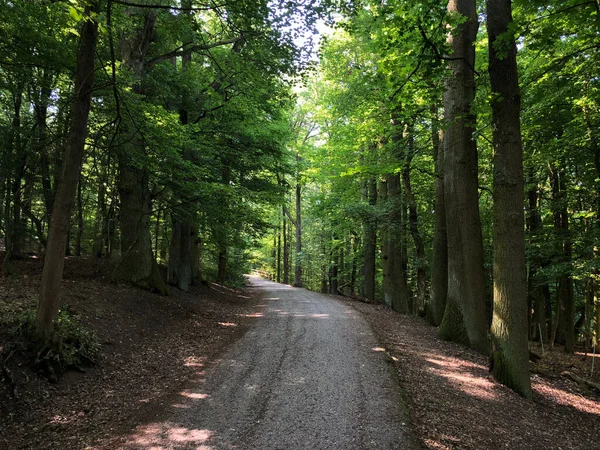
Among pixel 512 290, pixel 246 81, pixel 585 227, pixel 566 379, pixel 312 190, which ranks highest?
pixel 312 190

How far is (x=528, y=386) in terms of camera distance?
245 inches

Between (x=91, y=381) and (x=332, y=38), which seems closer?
(x=91, y=381)

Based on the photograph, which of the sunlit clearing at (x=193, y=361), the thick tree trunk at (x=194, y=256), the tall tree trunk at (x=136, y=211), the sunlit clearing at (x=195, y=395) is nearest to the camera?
the sunlit clearing at (x=195, y=395)

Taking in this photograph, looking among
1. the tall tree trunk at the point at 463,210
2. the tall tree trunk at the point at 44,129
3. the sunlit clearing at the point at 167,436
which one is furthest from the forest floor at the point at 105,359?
the tall tree trunk at the point at 463,210

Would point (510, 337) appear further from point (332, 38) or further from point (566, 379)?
point (332, 38)

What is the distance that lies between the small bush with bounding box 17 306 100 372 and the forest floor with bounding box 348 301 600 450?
5347 millimetres

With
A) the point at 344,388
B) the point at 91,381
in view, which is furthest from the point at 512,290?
the point at 91,381

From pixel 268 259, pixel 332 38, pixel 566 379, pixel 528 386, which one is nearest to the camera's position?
pixel 528 386

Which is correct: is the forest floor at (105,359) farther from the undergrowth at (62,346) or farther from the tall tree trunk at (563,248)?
the tall tree trunk at (563,248)

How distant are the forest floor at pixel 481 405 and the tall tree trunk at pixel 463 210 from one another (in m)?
0.70

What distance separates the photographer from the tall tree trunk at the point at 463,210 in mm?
8727

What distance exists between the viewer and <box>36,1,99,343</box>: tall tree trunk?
559cm

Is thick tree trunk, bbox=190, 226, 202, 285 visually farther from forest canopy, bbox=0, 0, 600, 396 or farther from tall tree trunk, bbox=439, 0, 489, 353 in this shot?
tall tree trunk, bbox=439, 0, 489, 353

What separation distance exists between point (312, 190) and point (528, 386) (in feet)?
94.4
